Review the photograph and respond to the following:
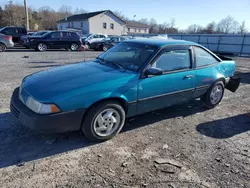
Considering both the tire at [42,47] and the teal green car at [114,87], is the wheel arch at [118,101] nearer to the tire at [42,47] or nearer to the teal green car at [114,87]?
the teal green car at [114,87]

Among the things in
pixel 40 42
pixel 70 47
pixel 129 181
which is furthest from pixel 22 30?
pixel 129 181

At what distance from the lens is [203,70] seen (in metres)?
4.50

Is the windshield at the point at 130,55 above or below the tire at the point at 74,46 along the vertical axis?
above

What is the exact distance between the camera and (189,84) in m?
4.25

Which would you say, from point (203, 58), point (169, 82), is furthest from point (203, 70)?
point (169, 82)

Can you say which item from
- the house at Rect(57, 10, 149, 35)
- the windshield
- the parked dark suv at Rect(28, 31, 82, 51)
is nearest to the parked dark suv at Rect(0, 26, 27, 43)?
the parked dark suv at Rect(28, 31, 82, 51)

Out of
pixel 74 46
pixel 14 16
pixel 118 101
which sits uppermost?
pixel 14 16

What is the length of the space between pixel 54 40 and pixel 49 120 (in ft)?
51.4

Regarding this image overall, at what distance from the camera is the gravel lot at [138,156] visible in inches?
102

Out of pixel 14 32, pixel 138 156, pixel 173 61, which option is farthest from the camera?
pixel 14 32

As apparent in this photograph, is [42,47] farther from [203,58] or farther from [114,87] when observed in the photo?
[114,87]

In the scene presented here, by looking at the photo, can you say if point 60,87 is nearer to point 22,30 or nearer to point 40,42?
point 40,42

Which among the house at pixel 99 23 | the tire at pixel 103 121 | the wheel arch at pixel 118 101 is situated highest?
the house at pixel 99 23

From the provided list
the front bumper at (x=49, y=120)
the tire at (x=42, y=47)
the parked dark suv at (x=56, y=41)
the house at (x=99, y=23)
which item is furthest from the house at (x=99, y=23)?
the front bumper at (x=49, y=120)
